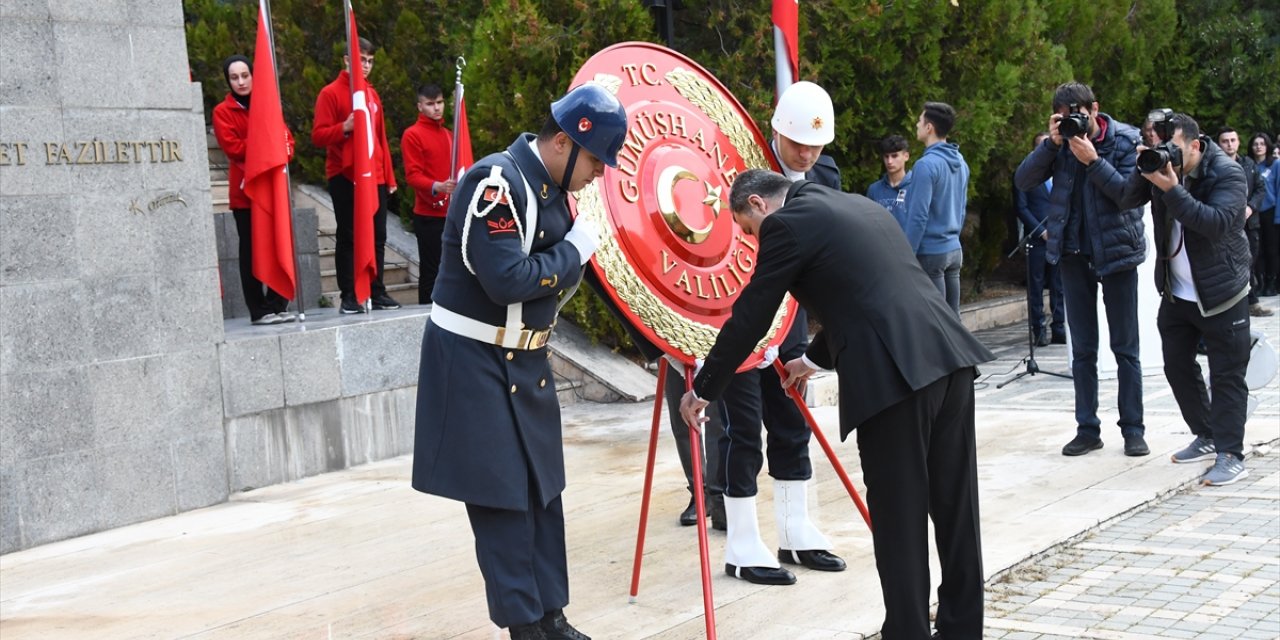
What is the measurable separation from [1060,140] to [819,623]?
3916 mm

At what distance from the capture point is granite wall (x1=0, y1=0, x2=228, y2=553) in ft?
21.9

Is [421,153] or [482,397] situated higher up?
[421,153]

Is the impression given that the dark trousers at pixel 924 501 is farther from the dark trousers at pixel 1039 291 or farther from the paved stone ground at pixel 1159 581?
the dark trousers at pixel 1039 291

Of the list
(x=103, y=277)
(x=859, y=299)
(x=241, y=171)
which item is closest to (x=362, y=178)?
(x=241, y=171)

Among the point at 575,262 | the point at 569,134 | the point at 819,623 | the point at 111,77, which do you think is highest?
the point at 111,77

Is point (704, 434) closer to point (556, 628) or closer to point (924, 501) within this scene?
point (556, 628)

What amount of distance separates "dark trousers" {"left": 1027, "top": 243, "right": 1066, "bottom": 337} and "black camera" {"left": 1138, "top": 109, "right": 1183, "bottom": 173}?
4852 mm

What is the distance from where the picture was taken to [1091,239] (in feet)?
25.1

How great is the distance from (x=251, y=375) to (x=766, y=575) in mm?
3573

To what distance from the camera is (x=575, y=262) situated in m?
4.26

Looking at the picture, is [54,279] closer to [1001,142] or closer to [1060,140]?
[1060,140]

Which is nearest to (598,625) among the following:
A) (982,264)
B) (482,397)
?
(482,397)

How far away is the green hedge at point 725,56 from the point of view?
441 inches

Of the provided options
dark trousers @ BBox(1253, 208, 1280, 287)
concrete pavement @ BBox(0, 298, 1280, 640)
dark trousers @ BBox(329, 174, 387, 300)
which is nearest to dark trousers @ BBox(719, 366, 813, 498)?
concrete pavement @ BBox(0, 298, 1280, 640)
